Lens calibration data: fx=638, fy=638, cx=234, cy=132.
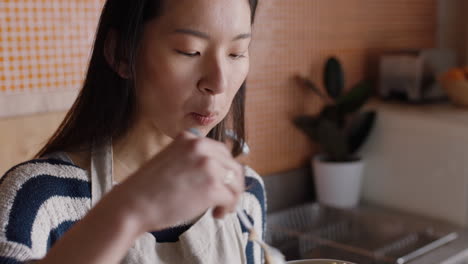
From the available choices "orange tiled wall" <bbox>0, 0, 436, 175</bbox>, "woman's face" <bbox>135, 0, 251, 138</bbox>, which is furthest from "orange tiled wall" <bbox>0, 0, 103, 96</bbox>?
"woman's face" <bbox>135, 0, 251, 138</bbox>

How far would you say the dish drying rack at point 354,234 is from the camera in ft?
5.53

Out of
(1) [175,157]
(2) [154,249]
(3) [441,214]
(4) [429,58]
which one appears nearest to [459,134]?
(3) [441,214]

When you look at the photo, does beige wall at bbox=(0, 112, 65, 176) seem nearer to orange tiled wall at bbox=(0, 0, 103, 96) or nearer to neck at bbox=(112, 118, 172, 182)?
orange tiled wall at bbox=(0, 0, 103, 96)

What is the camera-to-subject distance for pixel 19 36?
57.1 inches

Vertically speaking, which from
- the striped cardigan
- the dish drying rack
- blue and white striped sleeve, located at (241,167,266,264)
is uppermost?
the striped cardigan

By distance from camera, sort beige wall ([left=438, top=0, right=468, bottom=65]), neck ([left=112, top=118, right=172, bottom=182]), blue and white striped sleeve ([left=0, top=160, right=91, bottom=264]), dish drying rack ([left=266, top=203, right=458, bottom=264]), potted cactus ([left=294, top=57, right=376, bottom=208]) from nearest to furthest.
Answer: blue and white striped sleeve ([left=0, top=160, right=91, bottom=264]) → neck ([left=112, top=118, right=172, bottom=182]) → dish drying rack ([left=266, top=203, right=458, bottom=264]) → potted cactus ([left=294, top=57, right=376, bottom=208]) → beige wall ([left=438, top=0, right=468, bottom=65])

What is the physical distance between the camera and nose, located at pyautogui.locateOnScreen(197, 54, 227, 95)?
33.3 inches

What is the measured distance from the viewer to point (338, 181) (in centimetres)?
209

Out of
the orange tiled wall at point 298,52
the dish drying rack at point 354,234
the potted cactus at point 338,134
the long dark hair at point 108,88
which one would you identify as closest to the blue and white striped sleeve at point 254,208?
the long dark hair at point 108,88

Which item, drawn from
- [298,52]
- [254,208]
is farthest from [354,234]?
[254,208]

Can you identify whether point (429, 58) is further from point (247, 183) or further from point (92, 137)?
point (92, 137)

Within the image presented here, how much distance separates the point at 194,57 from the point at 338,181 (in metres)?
1.33

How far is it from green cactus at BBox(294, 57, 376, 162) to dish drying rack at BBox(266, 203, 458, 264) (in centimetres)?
20

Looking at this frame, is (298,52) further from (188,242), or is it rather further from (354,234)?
(188,242)
